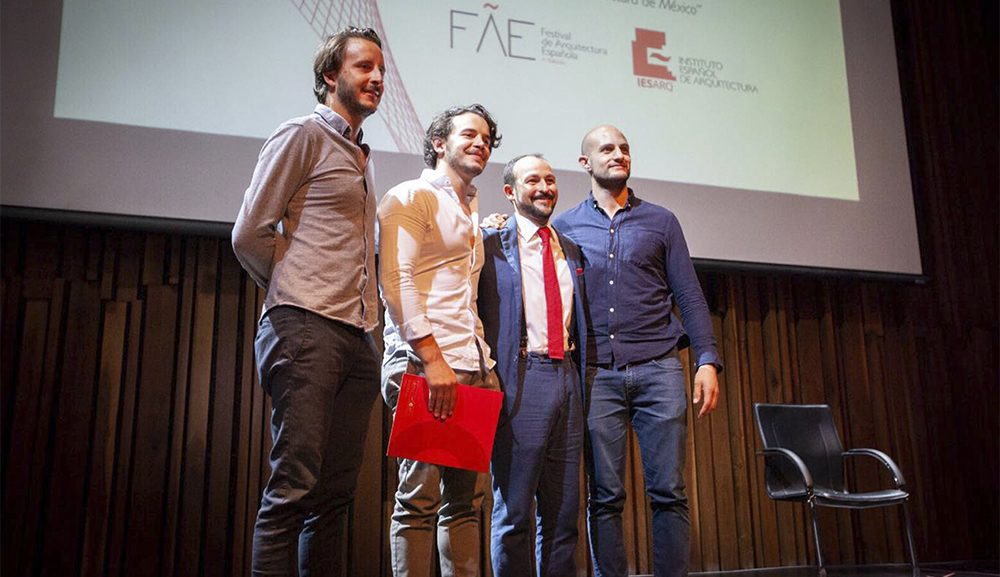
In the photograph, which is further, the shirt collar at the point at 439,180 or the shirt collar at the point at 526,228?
the shirt collar at the point at 526,228

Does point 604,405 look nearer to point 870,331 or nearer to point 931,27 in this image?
point 870,331

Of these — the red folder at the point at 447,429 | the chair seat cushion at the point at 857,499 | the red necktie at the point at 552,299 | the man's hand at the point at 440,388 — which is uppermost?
the red necktie at the point at 552,299

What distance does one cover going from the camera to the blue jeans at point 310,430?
154 centimetres

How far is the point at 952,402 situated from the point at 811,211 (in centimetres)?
151

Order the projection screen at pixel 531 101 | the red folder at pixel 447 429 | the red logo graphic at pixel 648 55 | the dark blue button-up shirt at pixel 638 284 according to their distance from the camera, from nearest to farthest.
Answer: the red folder at pixel 447 429
the dark blue button-up shirt at pixel 638 284
the projection screen at pixel 531 101
the red logo graphic at pixel 648 55

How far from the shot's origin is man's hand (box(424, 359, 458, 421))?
176 centimetres

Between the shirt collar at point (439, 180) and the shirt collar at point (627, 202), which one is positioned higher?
the shirt collar at point (627, 202)

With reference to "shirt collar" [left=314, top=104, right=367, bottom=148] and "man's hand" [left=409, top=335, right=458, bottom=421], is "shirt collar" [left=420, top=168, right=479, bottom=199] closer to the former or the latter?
"shirt collar" [left=314, top=104, right=367, bottom=148]

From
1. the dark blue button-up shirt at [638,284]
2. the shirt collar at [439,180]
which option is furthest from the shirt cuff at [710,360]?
the shirt collar at [439,180]

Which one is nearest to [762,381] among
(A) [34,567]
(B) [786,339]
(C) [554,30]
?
(B) [786,339]

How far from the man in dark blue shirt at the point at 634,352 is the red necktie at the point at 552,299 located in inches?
7.2

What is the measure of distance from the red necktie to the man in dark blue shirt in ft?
0.60

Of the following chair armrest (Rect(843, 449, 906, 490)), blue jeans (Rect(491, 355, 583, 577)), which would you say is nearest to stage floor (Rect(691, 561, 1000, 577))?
chair armrest (Rect(843, 449, 906, 490))

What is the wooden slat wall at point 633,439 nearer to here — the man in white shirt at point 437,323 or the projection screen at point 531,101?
the projection screen at point 531,101
